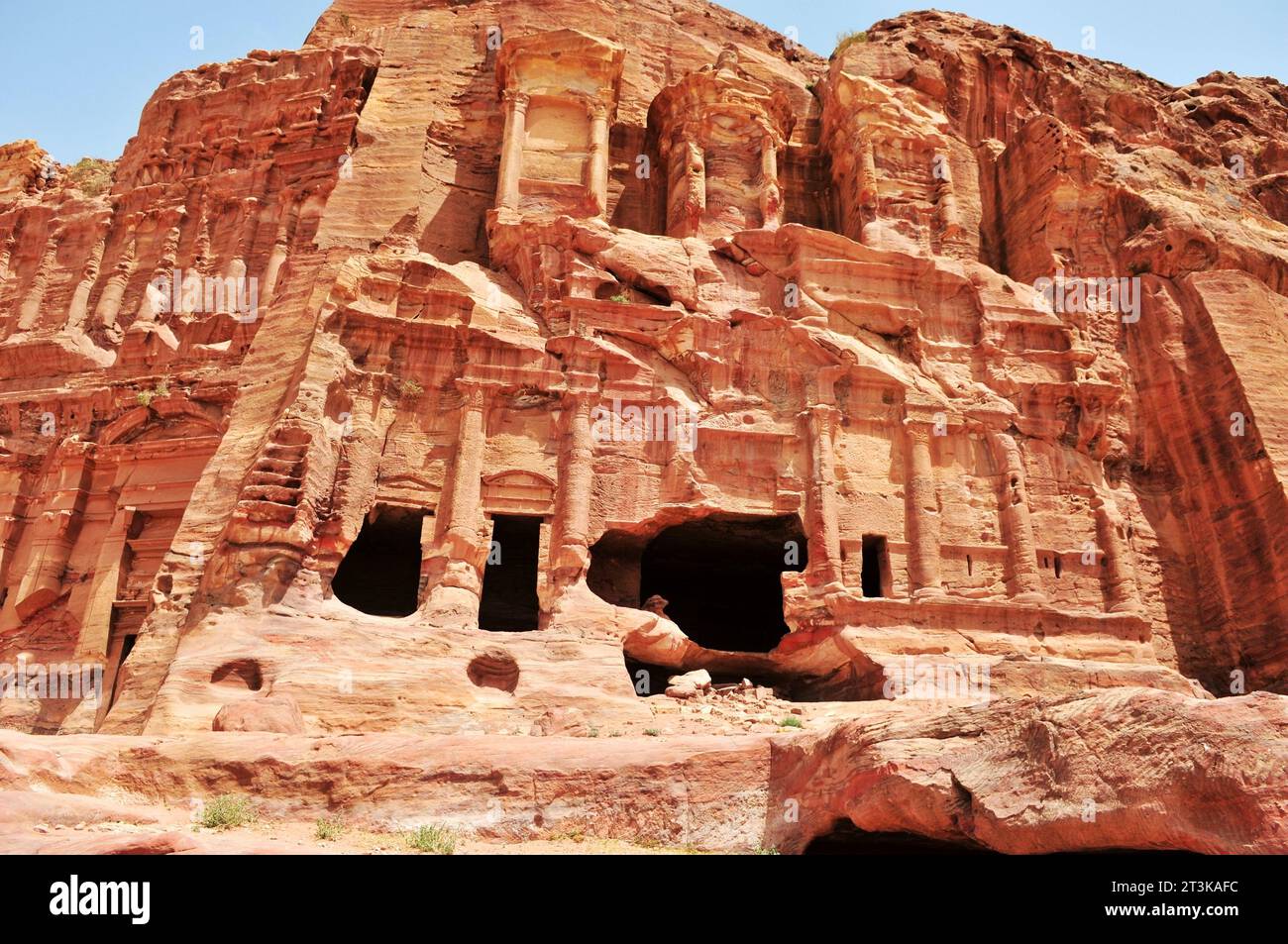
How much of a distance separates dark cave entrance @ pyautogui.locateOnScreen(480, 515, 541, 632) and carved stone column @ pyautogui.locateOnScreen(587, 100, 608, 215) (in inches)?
349

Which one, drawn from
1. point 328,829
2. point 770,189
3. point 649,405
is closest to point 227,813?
point 328,829

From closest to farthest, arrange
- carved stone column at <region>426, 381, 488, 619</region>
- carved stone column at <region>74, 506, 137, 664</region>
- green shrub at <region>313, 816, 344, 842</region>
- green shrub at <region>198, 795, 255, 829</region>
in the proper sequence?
1. green shrub at <region>313, 816, 344, 842</region>
2. green shrub at <region>198, 795, 255, 829</region>
3. carved stone column at <region>426, 381, 488, 619</region>
4. carved stone column at <region>74, 506, 137, 664</region>

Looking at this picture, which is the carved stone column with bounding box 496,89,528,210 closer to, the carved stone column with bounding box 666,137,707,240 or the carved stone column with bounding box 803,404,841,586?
the carved stone column with bounding box 666,137,707,240

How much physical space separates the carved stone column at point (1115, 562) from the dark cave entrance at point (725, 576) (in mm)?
6339

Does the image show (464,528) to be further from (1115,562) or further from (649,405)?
(1115,562)

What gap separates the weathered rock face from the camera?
17.0 metres

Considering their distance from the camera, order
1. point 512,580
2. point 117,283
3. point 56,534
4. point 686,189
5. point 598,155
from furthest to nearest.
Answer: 1. point 117,283
2. point 686,189
3. point 598,155
4. point 56,534
5. point 512,580

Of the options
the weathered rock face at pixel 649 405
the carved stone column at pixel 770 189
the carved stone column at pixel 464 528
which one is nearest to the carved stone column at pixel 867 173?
the weathered rock face at pixel 649 405

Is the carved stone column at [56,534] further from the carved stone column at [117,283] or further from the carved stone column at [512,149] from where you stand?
the carved stone column at [512,149]

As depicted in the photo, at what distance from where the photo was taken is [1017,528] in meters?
21.4

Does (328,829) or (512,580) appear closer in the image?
(328,829)

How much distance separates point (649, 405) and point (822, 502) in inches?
160

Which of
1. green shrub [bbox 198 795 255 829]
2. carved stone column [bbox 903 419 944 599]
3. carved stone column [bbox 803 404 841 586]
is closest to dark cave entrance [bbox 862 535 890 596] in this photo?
carved stone column [bbox 903 419 944 599]

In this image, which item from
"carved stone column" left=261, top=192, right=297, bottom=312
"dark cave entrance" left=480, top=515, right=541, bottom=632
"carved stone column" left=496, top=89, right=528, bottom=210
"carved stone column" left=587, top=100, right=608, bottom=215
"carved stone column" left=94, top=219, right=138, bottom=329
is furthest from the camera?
"carved stone column" left=94, top=219, right=138, bottom=329
